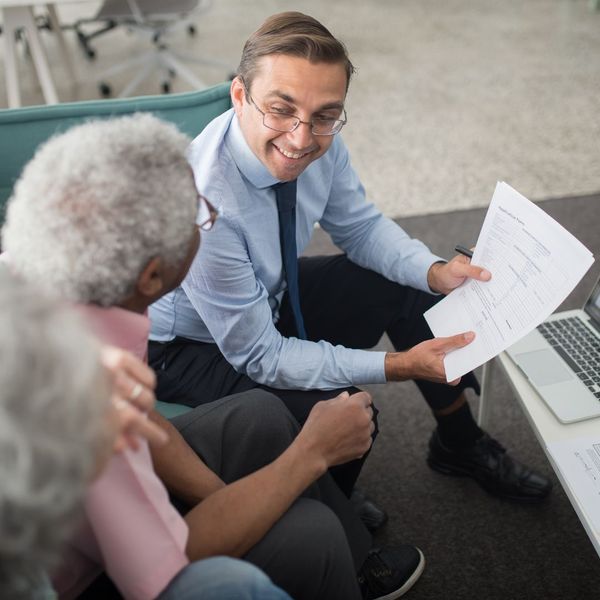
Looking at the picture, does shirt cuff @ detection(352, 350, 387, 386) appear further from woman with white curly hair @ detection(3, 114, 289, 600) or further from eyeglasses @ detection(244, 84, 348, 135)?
woman with white curly hair @ detection(3, 114, 289, 600)

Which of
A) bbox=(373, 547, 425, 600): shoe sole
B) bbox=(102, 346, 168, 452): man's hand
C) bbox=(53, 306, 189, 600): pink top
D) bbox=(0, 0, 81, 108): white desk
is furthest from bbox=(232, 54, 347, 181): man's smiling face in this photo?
bbox=(0, 0, 81, 108): white desk

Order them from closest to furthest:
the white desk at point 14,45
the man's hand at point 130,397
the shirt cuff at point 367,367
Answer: the man's hand at point 130,397
the shirt cuff at point 367,367
the white desk at point 14,45

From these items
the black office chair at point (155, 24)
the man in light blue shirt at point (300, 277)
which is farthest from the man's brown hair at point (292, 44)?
the black office chair at point (155, 24)

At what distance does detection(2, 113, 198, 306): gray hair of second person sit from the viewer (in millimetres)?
830

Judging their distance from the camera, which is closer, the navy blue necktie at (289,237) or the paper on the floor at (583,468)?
the paper on the floor at (583,468)

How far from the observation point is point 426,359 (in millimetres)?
1297

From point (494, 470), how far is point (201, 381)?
0.73 m

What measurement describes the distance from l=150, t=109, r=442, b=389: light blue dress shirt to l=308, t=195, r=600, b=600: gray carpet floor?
448 millimetres

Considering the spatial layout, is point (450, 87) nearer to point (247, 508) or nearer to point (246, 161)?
point (246, 161)

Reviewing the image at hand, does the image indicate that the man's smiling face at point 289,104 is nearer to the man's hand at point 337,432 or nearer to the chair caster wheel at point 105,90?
the man's hand at point 337,432

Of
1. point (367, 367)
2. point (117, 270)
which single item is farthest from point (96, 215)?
point (367, 367)

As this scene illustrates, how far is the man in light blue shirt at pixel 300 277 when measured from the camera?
1.27 metres

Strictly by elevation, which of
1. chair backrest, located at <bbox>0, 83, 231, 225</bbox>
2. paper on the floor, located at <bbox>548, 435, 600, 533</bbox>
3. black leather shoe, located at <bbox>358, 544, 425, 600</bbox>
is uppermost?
chair backrest, located at <bbox>0, 83, 231, 225</bbox>

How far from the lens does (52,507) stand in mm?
605
